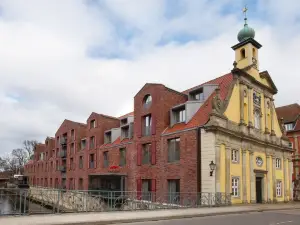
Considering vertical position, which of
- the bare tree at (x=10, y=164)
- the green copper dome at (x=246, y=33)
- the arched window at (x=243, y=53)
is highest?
the green copper dome at (x=246, y=33)

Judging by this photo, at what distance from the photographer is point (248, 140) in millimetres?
25969

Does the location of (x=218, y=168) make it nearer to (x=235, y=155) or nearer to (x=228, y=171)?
(x=228, y=171)

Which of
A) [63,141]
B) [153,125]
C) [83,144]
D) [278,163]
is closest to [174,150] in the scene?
[153,125]

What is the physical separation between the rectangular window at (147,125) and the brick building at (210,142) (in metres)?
0.09

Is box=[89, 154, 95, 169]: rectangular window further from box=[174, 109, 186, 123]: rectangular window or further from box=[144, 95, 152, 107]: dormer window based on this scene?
box=[174, 109, 186, 123]: rectangular window

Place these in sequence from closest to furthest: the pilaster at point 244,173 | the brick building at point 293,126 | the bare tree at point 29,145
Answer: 1. the pilaster at point 244,173
2. the brick building at point 293,126
3. the bare tree at point 29,145

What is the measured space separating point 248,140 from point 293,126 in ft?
62.0

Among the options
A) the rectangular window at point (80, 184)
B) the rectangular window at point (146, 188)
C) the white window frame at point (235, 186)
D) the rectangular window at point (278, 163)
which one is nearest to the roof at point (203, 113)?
the rectangular window at point (146, 188)

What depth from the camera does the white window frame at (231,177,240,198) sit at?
929 inches

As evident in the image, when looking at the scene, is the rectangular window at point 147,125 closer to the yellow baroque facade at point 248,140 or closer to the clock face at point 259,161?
the yellow baroque facade at point 248,140

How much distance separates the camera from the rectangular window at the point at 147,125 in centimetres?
2814

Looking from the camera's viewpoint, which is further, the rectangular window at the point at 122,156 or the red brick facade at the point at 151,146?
the rectangular window at the point at 122,156

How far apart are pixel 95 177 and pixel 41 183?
97.8ft

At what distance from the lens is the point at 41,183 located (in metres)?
59.4
